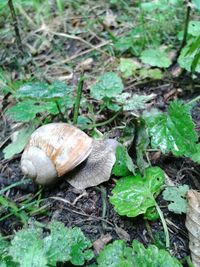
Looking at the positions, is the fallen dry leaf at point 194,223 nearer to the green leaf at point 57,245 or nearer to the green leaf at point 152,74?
the green leaf at point 57,245

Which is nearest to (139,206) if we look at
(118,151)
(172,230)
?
(172,230)

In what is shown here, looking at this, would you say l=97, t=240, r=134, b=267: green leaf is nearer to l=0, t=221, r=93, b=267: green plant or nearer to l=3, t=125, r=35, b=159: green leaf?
l=0, t=221, r=93, b=267: green plant

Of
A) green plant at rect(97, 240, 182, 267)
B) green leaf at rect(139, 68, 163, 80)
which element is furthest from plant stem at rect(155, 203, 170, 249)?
green leaf at rect(139, 68, 163, 80)

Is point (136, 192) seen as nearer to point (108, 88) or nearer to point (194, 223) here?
point (194, 223)

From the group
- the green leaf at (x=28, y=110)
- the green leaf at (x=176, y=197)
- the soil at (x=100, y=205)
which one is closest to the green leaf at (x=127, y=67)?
the soil at (x=100, y=205)

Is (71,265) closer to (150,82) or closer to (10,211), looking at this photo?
(10,211)

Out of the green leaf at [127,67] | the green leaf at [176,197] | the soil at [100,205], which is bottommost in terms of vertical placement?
the soil at [100,205]
